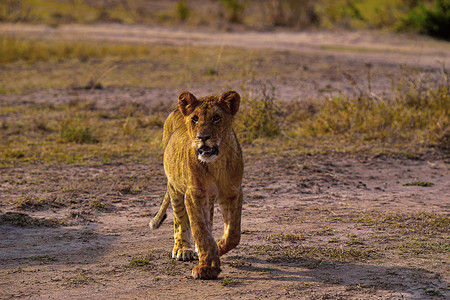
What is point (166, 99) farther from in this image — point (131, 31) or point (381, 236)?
point (131, 31)

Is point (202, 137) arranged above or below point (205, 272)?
above

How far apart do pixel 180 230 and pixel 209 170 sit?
817 millimetres

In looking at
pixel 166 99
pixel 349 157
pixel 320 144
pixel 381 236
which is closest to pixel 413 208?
pixel 381 236

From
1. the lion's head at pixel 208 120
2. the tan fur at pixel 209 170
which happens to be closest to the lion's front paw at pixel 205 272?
the tan fur at pixel 209 170

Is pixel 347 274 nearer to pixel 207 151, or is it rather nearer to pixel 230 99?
pixel 207 151

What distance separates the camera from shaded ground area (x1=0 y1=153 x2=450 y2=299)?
179 inches

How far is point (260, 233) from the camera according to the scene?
577 cm

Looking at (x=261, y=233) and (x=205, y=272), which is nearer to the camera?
(x=205, y=272)

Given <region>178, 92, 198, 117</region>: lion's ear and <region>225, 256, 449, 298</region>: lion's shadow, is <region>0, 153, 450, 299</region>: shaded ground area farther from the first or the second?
<region>178, 92, 198, 117</region>: lion's ear

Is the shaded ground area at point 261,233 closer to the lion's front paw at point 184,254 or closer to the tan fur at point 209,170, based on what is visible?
the lion's front paw at point 184,254

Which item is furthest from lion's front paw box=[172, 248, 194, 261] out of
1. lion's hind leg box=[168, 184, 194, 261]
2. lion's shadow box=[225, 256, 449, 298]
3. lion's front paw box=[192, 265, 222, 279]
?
lion's front paw box=[192, 265, 222, 279]

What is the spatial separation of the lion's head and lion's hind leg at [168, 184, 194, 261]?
767 millimetres

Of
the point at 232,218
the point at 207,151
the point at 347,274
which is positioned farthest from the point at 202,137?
the point at 347,274

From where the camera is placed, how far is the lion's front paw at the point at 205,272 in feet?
14.8
